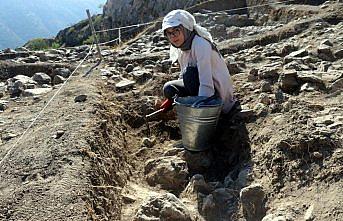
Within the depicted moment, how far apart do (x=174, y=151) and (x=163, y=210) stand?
1.28 m

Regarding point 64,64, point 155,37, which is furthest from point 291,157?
point 155,37

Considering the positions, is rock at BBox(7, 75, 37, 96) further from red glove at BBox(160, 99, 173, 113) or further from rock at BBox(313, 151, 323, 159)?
rock at BBox(313, 151, 323, 159)

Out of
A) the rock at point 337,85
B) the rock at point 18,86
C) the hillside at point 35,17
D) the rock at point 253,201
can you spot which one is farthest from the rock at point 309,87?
A: the hillside at point 35,17

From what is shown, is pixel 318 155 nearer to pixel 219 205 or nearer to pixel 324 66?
pixel 219 205

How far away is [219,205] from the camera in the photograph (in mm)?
3193

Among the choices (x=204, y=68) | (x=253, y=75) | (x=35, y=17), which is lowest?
(x=35, y=17)

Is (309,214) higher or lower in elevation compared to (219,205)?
higher

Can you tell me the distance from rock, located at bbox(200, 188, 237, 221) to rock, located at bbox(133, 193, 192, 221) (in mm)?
184

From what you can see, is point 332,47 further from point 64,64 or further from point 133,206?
point 64,64

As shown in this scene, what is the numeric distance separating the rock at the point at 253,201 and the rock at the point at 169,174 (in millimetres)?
821

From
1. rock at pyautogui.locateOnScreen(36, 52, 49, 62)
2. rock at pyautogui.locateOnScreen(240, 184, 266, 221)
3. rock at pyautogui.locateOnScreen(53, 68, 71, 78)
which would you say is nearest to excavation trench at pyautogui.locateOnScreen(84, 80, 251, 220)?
rock at pyautogui.locateOnScreen(240, 184, 266, 221)

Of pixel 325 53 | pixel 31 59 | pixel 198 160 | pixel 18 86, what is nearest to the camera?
pixel 198 160

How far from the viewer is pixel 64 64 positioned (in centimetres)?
827

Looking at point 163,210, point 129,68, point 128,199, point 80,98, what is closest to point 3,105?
point 80,98
